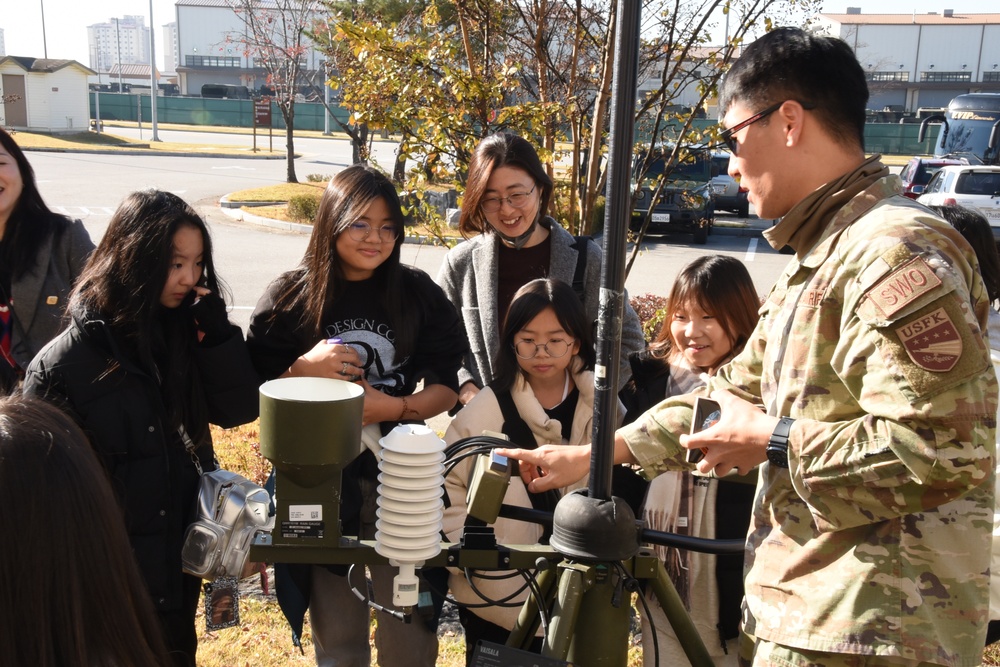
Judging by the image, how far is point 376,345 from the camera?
2.95 meters

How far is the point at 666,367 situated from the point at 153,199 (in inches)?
68.7

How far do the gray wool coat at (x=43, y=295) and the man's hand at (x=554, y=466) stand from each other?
2.12m

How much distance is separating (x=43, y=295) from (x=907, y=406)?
2.96 metres

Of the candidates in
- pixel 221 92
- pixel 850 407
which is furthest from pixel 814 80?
pixel 221 92

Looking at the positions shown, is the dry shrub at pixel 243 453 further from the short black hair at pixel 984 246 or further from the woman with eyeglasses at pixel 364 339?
the short black hair at pixel 984 246

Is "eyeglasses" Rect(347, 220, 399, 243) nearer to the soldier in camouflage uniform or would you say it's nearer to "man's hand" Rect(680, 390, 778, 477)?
the soldier in camouflage uniform

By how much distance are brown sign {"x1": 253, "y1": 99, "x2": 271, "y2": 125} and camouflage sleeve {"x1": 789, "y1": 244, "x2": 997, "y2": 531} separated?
91.1ft

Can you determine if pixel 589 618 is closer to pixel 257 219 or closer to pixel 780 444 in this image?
pixel 780 444

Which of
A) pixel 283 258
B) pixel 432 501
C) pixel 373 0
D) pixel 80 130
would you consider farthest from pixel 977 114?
pixel 80 130

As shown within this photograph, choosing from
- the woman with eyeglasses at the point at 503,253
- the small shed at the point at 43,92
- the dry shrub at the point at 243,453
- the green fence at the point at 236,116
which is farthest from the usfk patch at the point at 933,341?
→ the green fence at the point at 236,116

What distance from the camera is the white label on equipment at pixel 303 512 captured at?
65.3 inches

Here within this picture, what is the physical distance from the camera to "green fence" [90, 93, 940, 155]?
44594 mm

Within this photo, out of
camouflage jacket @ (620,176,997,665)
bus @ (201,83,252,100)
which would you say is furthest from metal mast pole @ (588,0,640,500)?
bus @ (201,83,252,100)

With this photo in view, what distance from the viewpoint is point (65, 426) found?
5.08 feet
